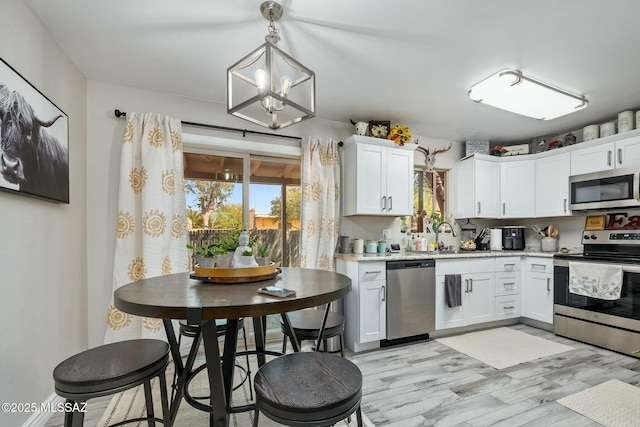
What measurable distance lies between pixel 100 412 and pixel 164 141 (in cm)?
213

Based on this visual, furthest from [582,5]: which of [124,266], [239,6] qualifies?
[124,266]

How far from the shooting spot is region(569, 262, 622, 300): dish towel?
2.91 m

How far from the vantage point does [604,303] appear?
3.02m

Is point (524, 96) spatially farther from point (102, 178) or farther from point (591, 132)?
point (102, 178)

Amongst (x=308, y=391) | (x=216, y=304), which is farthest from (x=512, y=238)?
(x=216, y=304)

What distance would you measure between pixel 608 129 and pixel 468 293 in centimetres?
238

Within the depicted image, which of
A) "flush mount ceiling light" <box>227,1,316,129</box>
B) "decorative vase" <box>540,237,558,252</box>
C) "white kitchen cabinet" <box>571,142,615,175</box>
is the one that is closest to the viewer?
"flush mount ceiling light" <box>227,1,316,129</box>

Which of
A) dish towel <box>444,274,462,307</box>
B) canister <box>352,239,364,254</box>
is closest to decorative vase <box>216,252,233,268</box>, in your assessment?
canister <box>352,239,364,254</box>

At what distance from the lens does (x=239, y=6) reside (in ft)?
5.68

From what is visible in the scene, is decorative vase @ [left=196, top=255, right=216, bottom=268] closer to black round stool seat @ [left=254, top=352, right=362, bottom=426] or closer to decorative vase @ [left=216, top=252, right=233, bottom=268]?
decorative vase @ [left=216, top=252, right=233, bottom=268]

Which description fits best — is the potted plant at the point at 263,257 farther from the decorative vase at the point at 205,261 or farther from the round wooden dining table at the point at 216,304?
the decorative vase at the point at 205,261

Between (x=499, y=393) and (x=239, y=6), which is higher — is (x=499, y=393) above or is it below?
below

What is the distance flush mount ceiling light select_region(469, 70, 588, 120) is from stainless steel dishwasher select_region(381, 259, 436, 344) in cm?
171

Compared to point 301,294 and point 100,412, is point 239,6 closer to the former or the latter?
point 301,294
